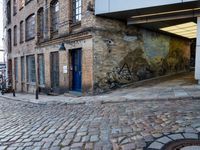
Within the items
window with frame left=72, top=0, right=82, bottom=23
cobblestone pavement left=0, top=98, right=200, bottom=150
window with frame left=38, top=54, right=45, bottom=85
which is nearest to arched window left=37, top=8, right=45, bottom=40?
window with frame left=38, top=54, right=45, bottom=85

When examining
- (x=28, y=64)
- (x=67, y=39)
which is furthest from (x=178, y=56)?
(x=28, y=64)

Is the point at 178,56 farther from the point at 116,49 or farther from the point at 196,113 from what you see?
the point at 196,113

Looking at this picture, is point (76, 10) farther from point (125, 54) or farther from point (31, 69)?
point (31, 69)

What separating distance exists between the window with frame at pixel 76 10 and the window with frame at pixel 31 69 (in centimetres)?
654

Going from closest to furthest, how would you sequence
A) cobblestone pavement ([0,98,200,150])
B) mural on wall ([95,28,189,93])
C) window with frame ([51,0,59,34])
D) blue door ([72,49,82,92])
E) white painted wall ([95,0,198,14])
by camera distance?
cobblestone pavement ([0,98,200,150]) < white painted wall ([95,0,198,14]) < mural on wall ([95,28,189,93]) < blue door ([72,49,82,92]) < window with frame ([51,0,59,34])

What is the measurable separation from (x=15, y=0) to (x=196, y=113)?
67.6ft

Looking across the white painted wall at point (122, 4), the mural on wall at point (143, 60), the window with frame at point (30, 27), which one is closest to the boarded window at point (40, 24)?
the window with frame at point (30, 27)

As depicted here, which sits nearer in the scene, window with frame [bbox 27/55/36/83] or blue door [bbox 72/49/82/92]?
blue door [bbox 72/49/82/92]

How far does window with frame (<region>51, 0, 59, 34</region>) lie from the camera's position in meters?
13.8

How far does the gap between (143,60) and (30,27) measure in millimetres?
10036

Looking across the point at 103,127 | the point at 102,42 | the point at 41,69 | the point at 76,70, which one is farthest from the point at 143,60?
the point at 103,127

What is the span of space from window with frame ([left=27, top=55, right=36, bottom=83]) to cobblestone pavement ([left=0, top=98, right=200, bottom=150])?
1069 centimetres

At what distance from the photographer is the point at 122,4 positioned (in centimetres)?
1000

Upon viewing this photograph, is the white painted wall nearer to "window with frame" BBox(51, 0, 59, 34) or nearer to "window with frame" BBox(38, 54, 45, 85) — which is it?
"window with frame" BBox(51, 0, 59, 34)
